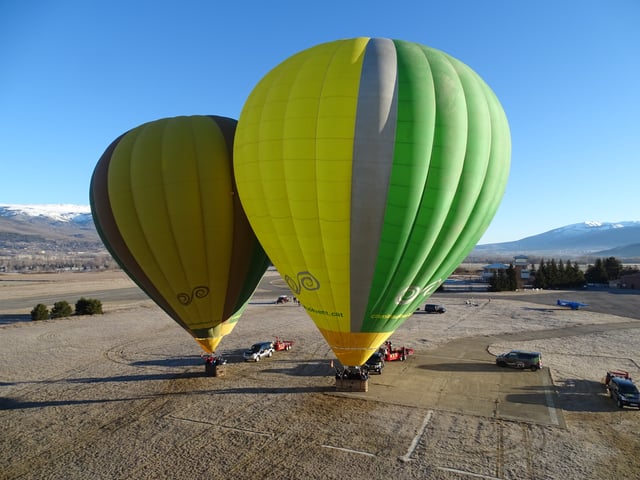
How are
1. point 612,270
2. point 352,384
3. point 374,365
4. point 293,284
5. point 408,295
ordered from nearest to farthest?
1. point 408,295
2. point 293,284
3. point 352,384
4. point 374,365
5. point 612,270

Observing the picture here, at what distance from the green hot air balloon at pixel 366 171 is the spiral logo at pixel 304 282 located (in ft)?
0.14

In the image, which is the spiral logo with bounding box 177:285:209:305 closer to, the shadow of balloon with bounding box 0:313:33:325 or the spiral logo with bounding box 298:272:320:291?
the spiral logo with bounding box 298:272:320:291

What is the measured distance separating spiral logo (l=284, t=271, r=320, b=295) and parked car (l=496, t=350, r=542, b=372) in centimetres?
1105

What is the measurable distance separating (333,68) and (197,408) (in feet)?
39.5

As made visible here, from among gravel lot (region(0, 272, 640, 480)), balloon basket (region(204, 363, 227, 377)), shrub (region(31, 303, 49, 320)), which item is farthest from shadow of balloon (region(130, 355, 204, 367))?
shrub (region(31, 303, 49, 320))

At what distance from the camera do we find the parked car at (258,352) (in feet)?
68.2

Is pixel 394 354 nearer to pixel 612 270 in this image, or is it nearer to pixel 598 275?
pixel 598 275

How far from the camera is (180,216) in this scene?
607 inches

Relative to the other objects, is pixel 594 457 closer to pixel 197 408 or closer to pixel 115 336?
pixel 197 408

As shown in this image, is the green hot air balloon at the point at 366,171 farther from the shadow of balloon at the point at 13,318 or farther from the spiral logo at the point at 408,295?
the shadow of balloon at the point at 13,318

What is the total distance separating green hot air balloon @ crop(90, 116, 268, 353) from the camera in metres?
15.5

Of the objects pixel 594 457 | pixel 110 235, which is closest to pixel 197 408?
pixel 110 235

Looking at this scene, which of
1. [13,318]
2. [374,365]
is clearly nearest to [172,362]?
[374,365]

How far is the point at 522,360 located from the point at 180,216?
15785mm
